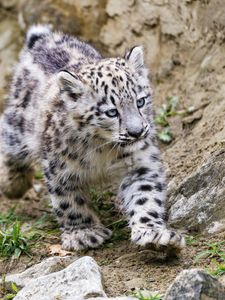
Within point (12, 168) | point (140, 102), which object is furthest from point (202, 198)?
point (12, 168)

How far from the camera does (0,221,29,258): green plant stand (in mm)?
7617

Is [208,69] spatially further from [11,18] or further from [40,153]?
[11,18]

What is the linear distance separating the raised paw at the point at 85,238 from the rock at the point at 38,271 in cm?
59

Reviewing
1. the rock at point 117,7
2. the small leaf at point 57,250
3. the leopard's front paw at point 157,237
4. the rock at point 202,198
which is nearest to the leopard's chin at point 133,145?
the rock at point 202,198

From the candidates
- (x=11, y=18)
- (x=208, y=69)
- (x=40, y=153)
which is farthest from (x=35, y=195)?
(x=11, y=18)

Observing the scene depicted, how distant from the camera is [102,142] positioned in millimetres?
7402

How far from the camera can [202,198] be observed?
281 inches

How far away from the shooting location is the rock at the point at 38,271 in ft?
22.0

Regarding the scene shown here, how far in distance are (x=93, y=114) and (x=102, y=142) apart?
0.29 metres

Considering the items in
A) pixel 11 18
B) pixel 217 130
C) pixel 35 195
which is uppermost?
pixel 217 130

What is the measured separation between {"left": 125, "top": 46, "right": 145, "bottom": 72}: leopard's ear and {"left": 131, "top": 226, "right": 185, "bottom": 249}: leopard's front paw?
5.49 feet

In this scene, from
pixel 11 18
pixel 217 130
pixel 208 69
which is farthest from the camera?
pixel 11 18

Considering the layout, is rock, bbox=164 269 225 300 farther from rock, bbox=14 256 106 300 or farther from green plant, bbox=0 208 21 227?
green plant, bbox=0 208 21 227

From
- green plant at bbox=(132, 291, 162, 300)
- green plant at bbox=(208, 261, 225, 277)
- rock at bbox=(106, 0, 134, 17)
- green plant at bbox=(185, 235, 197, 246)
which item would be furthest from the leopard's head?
rock at bbox=(106, 0, 134, 17)
